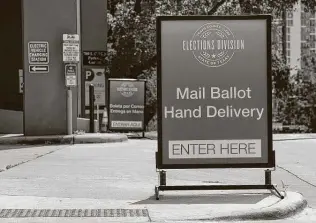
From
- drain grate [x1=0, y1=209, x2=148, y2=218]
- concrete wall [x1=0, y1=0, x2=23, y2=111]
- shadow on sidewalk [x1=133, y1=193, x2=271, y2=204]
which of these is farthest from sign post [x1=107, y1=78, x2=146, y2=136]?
drain grate [x1=0, y1=209, x2=148, y2=218]

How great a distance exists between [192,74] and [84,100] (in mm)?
14458

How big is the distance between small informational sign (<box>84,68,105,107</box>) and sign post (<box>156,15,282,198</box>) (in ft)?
48.2

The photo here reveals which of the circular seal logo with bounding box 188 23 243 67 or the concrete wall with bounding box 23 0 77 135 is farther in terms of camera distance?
the concrete wall with bounding box 23 0 77 135

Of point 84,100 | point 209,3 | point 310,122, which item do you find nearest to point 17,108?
point 84,100

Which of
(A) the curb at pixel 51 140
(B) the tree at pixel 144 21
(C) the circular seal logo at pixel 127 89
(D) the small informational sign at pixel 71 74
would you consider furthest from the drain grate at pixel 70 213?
(B) the tree at pixel 144 21

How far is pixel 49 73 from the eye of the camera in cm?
1578

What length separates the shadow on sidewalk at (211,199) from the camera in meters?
7.69

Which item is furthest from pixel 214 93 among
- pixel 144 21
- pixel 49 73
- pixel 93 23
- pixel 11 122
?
pixel 144 21

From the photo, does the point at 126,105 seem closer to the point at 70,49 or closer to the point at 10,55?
the point at 10,55

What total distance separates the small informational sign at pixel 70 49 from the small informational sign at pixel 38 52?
1.53ft

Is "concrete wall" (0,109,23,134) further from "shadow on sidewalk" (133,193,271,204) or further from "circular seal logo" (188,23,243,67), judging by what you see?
"circular seal logo" (188,23,243,67)

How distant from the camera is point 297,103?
59844mm

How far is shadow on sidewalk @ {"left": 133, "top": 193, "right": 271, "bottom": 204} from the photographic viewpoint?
7.69 metres

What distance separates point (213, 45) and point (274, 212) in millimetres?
1959
